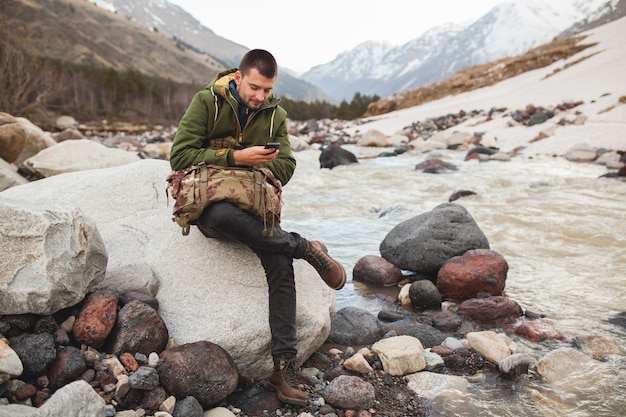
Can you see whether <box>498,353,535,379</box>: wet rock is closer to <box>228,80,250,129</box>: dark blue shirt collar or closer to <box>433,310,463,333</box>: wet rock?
<box>433,310,463,333</box>: wet rock

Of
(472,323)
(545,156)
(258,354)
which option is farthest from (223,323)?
(545,156)

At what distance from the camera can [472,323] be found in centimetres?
409

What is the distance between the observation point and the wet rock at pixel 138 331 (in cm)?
263

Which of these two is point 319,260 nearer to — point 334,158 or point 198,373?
point 198,373

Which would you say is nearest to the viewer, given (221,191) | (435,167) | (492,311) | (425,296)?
(221,191)

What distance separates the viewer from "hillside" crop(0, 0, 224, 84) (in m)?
107

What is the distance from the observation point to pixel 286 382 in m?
2.78

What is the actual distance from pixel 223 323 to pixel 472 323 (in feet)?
7.50

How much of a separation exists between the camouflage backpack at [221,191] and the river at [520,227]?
1670 millimetres

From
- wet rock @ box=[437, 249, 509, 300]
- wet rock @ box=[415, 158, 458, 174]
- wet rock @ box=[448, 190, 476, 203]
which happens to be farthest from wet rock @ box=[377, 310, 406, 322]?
wet rock @ box=[415, 158, 458, 174]

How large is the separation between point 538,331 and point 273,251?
7.55 ft

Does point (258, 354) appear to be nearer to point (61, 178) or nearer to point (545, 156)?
point (61, 178)

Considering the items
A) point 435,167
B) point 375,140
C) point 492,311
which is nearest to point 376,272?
point 492,311

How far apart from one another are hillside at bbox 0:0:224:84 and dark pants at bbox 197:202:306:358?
99221 mm
